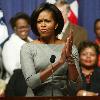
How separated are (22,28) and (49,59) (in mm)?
1872

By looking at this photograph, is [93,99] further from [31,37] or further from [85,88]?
[31,37]

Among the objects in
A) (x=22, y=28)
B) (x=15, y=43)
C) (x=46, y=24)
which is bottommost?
(x=15, y=43)

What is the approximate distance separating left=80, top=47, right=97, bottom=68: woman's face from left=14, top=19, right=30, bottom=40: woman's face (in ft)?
2.37

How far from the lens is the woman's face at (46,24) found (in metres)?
2.45

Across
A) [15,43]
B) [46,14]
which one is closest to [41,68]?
[46,14]

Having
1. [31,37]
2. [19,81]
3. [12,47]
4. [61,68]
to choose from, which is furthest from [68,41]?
[31,37]

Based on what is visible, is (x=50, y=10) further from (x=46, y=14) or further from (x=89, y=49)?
(x=89, y=49)

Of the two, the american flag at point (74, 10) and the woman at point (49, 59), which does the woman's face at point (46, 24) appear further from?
the american flag at point (74, 10)

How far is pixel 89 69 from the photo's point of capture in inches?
142

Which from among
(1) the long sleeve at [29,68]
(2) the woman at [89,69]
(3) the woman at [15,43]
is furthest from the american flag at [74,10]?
(1) the long sleeve at [29,68]

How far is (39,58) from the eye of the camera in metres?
2.42

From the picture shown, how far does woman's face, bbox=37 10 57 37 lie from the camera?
245 centimetres

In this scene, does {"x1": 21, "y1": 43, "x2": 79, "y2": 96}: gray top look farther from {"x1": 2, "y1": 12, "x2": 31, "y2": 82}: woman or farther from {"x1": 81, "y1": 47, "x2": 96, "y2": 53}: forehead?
{"x1": 2, "y1": 12, "x2": 31, "y2": 82}: woman

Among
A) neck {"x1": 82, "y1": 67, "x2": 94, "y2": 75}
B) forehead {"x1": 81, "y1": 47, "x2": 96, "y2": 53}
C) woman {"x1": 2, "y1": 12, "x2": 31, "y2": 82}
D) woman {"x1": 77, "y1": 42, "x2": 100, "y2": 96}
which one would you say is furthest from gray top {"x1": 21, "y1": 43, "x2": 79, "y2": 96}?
woman {"x1": 2, "y1": 12, "x2": 31, "y2": 82}
